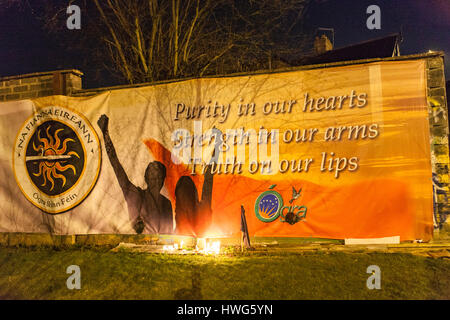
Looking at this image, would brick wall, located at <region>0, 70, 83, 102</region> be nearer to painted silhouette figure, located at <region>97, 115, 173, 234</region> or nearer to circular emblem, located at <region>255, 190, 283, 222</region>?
painted silhouette figure, located at <region>97, 115, 173, 234</region>

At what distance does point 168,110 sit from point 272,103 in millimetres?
2063

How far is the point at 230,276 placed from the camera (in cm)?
502

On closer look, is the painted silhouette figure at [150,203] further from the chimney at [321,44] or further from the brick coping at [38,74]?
the chimney at [321,44]

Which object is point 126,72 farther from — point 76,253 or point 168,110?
point 76,253

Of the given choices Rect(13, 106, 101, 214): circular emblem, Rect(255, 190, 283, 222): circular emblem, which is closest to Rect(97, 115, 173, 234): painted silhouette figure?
→ Rect(13, 106, 101, 214): circular emblem

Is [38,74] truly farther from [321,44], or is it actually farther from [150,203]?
[321,44]

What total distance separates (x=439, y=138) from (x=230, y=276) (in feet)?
13.6

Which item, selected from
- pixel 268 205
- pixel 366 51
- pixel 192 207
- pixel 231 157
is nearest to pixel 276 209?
pixel 268 205

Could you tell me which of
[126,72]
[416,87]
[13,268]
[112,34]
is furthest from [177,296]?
[112,34]

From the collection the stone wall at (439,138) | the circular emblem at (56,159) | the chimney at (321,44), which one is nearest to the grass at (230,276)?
the stone wall at (439,138)

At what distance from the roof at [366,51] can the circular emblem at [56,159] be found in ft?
41.9

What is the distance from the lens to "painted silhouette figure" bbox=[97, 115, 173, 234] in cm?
663

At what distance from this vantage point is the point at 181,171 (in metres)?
6.59

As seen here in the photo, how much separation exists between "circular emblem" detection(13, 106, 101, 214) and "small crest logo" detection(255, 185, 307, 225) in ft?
11.4
